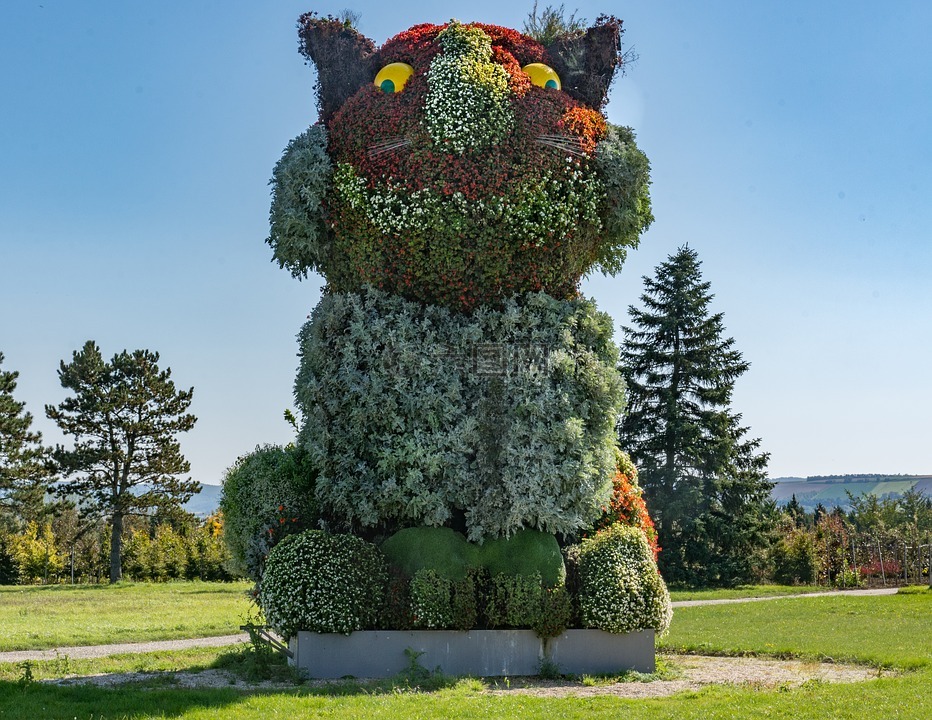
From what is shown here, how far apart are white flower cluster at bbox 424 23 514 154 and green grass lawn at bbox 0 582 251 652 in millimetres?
8456

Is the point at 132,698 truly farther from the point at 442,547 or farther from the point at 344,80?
the point at 344,80

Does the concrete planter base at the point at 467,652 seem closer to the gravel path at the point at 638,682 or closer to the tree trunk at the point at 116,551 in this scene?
the gravel path at the point at 638,682

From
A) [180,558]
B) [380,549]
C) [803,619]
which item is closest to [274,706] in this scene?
[380,549]

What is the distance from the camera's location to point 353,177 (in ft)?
33.8

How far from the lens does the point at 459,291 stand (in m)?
10.3

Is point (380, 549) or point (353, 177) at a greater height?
point (353, 177)

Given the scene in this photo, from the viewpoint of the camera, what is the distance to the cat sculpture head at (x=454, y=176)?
393 inches

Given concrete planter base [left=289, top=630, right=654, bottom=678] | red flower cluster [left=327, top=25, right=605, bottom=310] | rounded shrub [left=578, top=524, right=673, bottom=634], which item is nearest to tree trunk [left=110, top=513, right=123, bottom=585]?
concrete planter base [left=289, top=630, right=654, bottom=678]

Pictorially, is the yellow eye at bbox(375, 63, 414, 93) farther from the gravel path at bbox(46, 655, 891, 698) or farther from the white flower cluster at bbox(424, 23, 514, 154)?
the gravel path at bbox(46, 655, 891, 698)

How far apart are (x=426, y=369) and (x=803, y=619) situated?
11.1 meters

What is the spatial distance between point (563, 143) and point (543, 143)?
0.26 metres

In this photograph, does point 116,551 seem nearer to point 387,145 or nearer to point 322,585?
point 322,585

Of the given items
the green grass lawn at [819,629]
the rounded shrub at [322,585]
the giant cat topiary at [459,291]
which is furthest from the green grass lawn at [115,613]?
the green grass lawn at [819,629]

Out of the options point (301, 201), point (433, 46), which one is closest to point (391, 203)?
point (301, 201)
